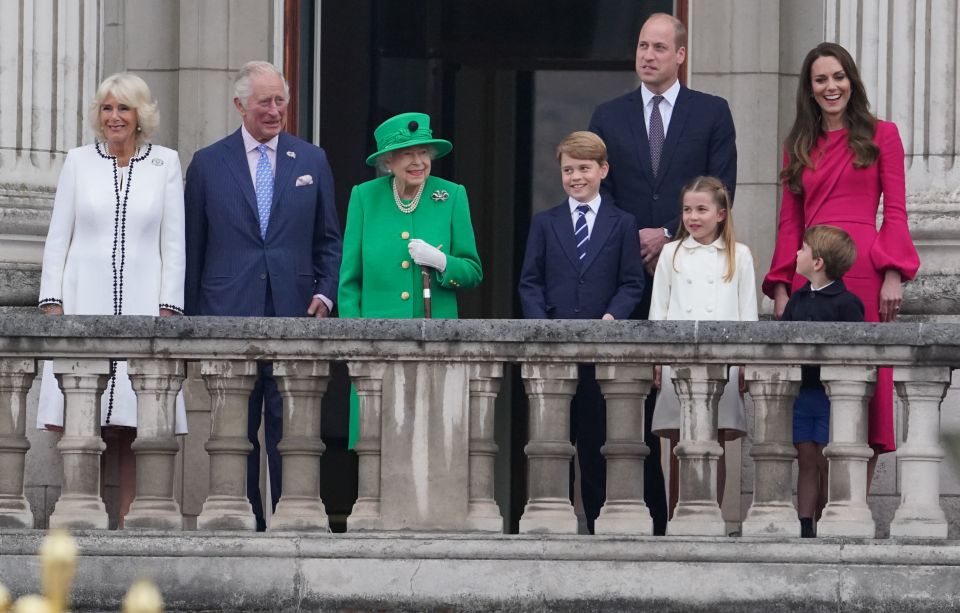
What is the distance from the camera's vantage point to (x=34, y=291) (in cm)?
754

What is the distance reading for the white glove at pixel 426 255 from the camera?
6.30 m

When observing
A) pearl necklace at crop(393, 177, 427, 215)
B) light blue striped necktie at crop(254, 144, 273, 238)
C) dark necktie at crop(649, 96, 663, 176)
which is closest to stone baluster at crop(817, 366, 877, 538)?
dark necktie at crop(649, 96, 663, 176)

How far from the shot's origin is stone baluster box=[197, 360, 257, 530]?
5.84 m

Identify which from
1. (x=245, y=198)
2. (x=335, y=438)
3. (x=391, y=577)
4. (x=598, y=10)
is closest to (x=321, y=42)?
(x=598, y=10)

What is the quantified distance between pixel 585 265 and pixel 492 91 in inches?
122

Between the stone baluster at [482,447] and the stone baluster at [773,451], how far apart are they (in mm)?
861

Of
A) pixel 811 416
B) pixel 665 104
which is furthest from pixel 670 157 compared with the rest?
pixel 811 416

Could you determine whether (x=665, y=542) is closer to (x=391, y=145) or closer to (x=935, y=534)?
(x=935, y=534)

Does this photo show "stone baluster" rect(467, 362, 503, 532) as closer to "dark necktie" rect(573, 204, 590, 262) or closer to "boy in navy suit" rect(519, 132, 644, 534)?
"boy in navy suit" rect(519, 132, 644, 534)

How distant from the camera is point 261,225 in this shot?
257 inches

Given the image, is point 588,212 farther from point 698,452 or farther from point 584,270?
point 698,452

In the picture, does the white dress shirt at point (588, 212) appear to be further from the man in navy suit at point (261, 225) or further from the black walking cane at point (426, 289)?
the man in navy suit at point (261, 225)

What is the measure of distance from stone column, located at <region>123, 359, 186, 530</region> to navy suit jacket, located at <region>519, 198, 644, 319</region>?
4.49 ft

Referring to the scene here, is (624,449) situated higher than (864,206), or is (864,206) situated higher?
(864,206)
